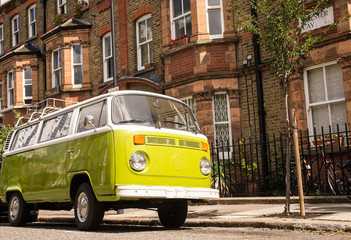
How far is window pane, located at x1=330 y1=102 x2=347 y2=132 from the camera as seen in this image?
482 inches

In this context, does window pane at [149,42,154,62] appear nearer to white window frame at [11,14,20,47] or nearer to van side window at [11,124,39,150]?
van side window at [11,124,39,150]

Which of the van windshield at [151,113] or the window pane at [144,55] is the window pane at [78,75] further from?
the van windshield at [151,113]

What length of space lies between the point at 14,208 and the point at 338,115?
853 centimetres

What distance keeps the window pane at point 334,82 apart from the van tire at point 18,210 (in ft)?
27.5

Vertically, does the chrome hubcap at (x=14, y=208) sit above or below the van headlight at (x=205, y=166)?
below

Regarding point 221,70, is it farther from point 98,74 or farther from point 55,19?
point 55,19

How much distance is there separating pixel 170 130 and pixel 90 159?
141cm

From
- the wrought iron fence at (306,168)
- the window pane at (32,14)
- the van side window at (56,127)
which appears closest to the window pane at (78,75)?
the window pane at (32,14)

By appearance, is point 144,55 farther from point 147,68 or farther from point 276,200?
point 276,200

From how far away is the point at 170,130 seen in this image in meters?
7.74

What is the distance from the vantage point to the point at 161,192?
23.0ft

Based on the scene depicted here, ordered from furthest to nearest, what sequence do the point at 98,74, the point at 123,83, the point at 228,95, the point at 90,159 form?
the point at 98,74 → the point at 123,83 → the point at 228,95 → the point at 90,159

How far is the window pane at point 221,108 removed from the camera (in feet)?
49.5

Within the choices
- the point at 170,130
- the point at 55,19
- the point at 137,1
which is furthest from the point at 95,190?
the point at 55,19
